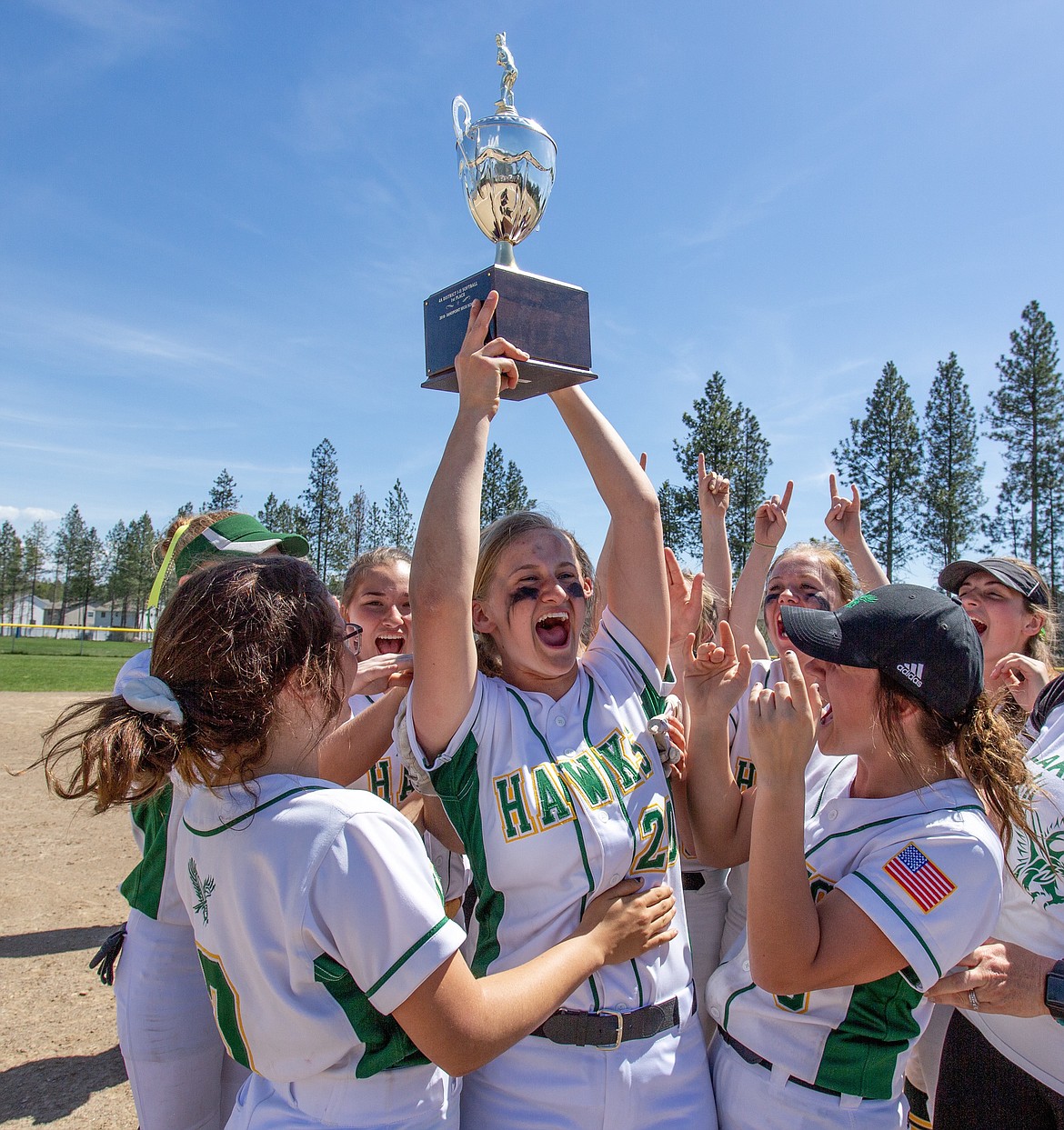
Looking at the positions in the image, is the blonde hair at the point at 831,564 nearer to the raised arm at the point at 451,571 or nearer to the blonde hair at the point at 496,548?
the blonde hair at the point at 496,548

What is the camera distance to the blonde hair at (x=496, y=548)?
2.37 meters

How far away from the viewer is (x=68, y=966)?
5000mm

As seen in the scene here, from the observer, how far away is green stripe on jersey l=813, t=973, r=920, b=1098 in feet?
5.33

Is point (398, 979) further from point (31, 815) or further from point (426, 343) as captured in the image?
point (31, 815)

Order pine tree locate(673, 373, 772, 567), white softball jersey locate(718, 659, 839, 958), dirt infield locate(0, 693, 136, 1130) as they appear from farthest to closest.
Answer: pine tree locate(673, 373, 772, 567)
dirt infield locate(0, 693, 136, 1130)
white softball jersey locate(718, 659, 839, 958)

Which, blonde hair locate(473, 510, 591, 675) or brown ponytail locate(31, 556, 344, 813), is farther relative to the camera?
blonde hair locate(473, 510, 591, 675)

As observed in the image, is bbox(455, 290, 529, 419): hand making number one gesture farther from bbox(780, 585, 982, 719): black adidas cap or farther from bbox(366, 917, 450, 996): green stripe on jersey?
bbox(366, 917, 450, 996): green stripe on jersey

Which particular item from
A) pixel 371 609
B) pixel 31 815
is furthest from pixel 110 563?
pixel 371 609

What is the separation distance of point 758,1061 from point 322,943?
109 centimetres

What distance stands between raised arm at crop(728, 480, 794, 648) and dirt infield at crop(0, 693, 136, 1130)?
3.08m

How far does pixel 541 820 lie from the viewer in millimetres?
1819

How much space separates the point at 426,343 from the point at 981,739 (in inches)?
72.7

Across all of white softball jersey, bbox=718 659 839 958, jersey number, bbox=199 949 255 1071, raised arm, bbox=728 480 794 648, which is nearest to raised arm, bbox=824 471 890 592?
raised arm, bbox=728 480 794 648

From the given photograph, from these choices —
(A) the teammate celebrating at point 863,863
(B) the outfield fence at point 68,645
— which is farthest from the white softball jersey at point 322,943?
(B) the outfield fence at point 68,645
